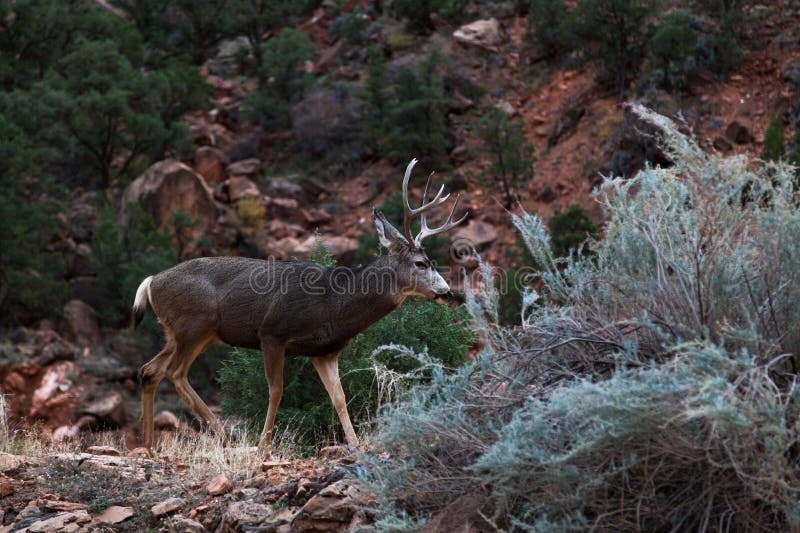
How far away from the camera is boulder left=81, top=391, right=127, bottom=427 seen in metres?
21.3

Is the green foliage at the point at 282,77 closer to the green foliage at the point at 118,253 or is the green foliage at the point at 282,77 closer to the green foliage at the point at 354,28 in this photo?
the green foliage at the point at 354,28

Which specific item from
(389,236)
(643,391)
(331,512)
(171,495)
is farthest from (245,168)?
(643,391)

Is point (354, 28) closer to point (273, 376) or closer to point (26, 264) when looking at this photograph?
point (26, 264)

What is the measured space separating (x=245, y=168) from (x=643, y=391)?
29825mm

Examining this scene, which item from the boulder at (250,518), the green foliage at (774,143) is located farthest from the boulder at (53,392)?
the green foliage at (774,143)

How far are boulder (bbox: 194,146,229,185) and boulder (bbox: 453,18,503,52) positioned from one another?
32.5 feet

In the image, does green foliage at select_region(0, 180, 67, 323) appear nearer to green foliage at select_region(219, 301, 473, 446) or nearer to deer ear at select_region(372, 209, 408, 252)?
green foliage at select_region(219, 301, 473, 446)

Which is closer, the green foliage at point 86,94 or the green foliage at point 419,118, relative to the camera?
the green foliage at point 86,94

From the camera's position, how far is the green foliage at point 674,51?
26.4 meters

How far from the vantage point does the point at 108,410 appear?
21.4 meters

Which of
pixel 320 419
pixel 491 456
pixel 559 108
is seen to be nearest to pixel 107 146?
pixel 559 108

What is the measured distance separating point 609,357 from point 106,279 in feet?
75.5

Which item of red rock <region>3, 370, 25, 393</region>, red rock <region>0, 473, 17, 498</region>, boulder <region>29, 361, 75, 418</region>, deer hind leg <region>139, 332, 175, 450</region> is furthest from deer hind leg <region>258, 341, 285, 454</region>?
red rock <region>3, 370, 25, 393</region>

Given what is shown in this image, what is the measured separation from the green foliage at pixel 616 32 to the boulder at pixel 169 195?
1260cm
